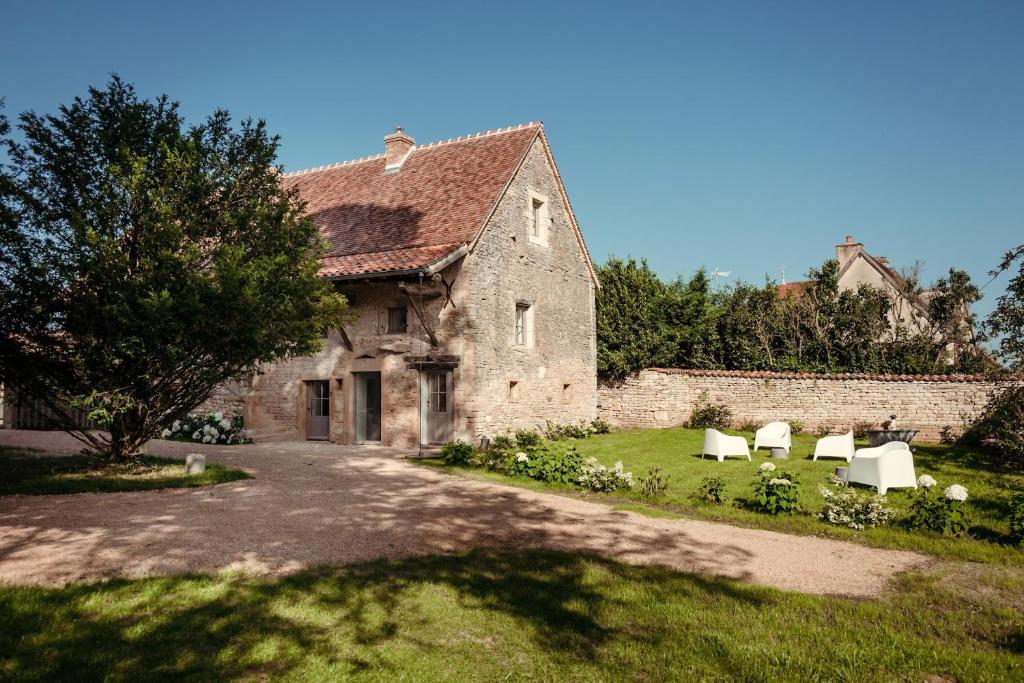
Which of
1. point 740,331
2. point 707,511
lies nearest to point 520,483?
point 707,511

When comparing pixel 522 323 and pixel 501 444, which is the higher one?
pixel 522 323

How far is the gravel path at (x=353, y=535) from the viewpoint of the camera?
5.77 m

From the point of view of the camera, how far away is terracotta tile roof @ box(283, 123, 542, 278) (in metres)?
15.3

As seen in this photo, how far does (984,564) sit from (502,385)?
35.2ft

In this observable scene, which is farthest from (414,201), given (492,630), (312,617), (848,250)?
(848,250)

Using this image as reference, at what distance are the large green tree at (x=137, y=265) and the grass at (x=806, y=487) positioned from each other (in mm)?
4794

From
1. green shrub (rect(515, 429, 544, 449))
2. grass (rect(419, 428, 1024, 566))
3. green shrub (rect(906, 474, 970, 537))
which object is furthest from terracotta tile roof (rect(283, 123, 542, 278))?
green shrub (rect(906, 474, 970, 537))

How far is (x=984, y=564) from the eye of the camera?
247 inches

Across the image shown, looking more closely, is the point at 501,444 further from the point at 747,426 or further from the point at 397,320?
the point at 747,426

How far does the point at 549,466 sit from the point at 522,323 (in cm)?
675

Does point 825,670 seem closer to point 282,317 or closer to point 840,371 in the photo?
point 282,317

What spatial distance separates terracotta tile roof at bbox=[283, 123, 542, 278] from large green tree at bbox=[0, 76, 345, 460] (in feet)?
14.5

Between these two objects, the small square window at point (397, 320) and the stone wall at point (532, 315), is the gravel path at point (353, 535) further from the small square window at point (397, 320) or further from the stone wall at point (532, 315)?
the small square window at point (397, 320)

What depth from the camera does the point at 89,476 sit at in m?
9.59
